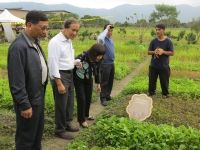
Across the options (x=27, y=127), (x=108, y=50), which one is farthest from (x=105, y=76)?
(x=27, y=127)

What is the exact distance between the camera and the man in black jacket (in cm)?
248

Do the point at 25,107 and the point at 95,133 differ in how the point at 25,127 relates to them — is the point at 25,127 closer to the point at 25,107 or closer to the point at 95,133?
the point at 25,107

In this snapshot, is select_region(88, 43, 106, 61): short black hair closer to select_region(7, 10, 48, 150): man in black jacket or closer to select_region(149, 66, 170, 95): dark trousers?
select_region(7, 10, 48, 150): man in black jacket

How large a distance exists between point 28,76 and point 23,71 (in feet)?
0.39

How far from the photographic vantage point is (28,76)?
2607 millimetres

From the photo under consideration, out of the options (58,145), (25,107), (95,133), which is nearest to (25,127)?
(25,107)

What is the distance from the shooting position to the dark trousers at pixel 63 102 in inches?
152

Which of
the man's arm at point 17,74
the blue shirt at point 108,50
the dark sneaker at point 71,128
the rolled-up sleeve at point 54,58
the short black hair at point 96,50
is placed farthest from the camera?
the blue shirt at point 108,50

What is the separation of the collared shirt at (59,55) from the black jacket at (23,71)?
88cm

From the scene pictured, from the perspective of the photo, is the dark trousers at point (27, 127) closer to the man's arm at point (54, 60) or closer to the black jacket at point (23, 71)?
the black jacket at point (23, 71)

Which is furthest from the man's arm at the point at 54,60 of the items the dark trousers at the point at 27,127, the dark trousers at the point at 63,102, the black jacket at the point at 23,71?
the black jacket at the point at 23,71

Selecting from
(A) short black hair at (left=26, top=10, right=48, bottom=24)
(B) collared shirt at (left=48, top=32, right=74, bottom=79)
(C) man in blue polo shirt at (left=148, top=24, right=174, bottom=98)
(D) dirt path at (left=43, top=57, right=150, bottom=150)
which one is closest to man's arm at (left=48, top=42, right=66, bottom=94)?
(B) collared shirt at (left=48, top=32, right=74, bottom=79)

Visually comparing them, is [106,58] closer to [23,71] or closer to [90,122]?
[90,122]

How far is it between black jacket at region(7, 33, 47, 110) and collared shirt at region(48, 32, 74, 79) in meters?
0.88
